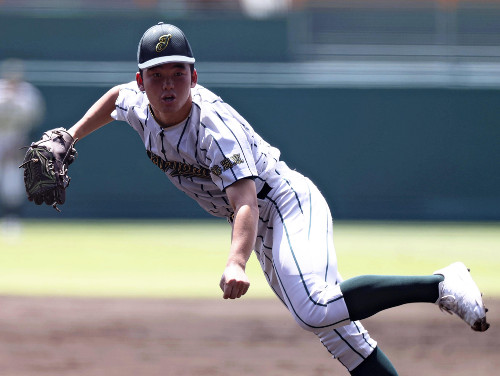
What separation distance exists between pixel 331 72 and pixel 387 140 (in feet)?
4.63

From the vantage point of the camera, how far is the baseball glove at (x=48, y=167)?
3955 mm

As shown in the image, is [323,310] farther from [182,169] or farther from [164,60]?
[164,60]

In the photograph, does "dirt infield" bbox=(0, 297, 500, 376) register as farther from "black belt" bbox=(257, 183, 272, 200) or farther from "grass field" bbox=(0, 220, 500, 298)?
"black belt" bbox=(257, 183, 272, 200)

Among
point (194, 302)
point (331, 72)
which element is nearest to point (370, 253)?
point (194, 302)

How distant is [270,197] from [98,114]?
0.85 meters

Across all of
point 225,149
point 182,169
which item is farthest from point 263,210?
point 225,149

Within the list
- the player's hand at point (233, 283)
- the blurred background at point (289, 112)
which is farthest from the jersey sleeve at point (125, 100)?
the blurred background at point (289, 112)

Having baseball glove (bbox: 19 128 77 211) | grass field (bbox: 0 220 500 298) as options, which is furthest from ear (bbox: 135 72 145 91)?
grass field (bbox: 0 220 500 298)

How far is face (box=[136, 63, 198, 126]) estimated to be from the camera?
137 inches

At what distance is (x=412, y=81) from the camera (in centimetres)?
1360

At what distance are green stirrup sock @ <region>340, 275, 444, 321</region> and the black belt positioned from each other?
55 centimetres

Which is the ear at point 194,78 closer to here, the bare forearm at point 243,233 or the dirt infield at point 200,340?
the bare forearm at point 243,233

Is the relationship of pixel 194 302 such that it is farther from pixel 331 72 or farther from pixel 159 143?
pixel 331 72

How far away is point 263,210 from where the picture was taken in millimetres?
3914
